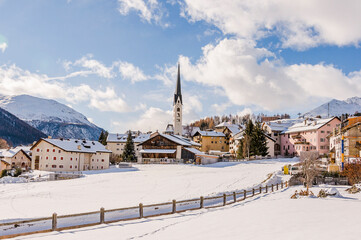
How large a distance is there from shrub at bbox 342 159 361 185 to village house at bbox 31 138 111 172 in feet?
162

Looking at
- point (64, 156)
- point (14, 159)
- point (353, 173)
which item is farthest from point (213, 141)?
point (353, 173)

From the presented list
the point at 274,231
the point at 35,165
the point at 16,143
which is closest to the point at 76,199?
the point at 274,231

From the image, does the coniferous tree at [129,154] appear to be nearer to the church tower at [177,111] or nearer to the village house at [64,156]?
the village house at [64,156]

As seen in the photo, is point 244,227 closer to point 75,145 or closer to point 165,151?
point 75,145

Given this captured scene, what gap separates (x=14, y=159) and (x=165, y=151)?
38.7 m

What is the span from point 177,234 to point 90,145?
60.2 meters

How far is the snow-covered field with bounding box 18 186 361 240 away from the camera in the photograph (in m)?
11.4

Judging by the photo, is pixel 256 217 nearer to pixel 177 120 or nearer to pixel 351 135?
pixel 351 135

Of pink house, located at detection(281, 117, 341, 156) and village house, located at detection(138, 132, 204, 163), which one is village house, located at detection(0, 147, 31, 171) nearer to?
village house, located at detection(138, 132, 204, 163)

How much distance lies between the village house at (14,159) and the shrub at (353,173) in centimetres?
6755

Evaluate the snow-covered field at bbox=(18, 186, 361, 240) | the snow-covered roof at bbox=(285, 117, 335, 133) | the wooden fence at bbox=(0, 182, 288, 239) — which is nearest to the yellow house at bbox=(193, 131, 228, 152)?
the snow-covered roof at bbox=(285, 117, 335, 133)

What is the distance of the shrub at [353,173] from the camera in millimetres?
39844

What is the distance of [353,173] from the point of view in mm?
41000

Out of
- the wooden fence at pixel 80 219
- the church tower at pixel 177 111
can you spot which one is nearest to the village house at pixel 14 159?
the church tower at pixel 177 111
